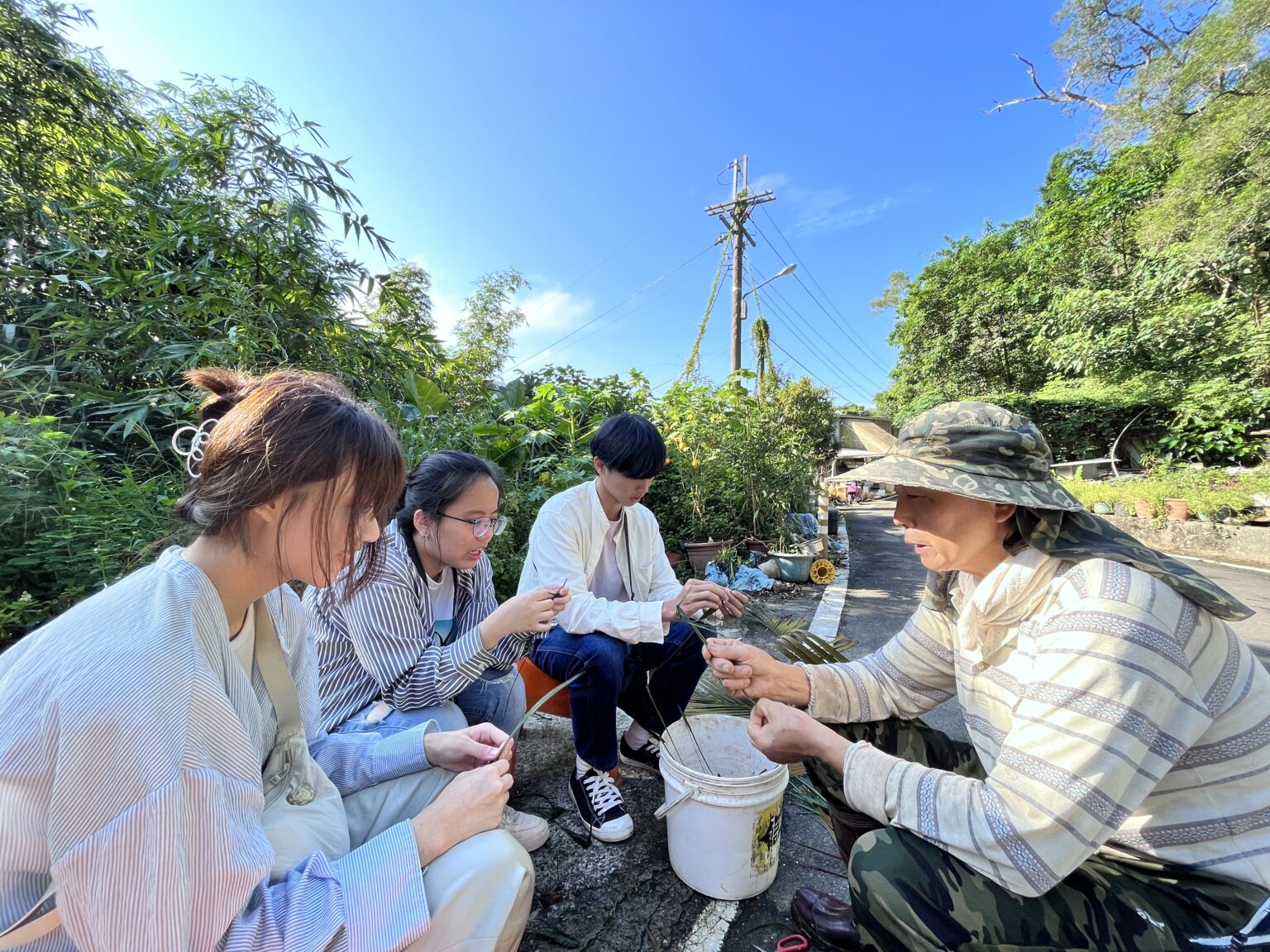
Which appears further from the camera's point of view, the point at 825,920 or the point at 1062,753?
the point at 825,920

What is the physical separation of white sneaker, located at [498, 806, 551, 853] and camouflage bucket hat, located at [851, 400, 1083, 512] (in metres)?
1.74

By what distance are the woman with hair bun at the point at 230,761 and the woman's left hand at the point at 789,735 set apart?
721 millimetres

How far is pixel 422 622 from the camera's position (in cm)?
190

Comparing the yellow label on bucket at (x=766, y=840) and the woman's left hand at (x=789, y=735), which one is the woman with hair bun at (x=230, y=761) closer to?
the woman's left hand at (x=789, y=735)

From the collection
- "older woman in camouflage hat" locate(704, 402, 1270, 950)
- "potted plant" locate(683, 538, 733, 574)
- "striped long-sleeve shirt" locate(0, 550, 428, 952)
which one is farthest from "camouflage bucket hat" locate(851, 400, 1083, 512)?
"potted plant" locate(683, 538, 733, 574)

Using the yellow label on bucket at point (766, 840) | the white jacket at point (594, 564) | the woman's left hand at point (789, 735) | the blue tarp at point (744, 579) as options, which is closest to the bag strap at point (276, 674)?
the white jacket at point (594, 564)

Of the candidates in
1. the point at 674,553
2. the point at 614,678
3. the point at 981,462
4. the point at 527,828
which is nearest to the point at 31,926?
the point at 527,828

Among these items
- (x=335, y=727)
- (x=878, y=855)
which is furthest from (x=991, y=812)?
(x=335, y=727)

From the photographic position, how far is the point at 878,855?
120 cm

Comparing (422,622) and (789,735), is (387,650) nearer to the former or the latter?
(422,622)

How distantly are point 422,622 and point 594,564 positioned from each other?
894mm

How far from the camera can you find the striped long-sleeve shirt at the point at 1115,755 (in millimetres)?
993

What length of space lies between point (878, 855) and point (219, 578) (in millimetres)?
1551

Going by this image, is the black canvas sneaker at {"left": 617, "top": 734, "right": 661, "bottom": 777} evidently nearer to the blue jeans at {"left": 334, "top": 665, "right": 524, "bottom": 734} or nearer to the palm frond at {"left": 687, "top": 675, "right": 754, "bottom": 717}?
the palm frond at {"left": 687, "top": 675, "right": 754, "bottom": 717}
